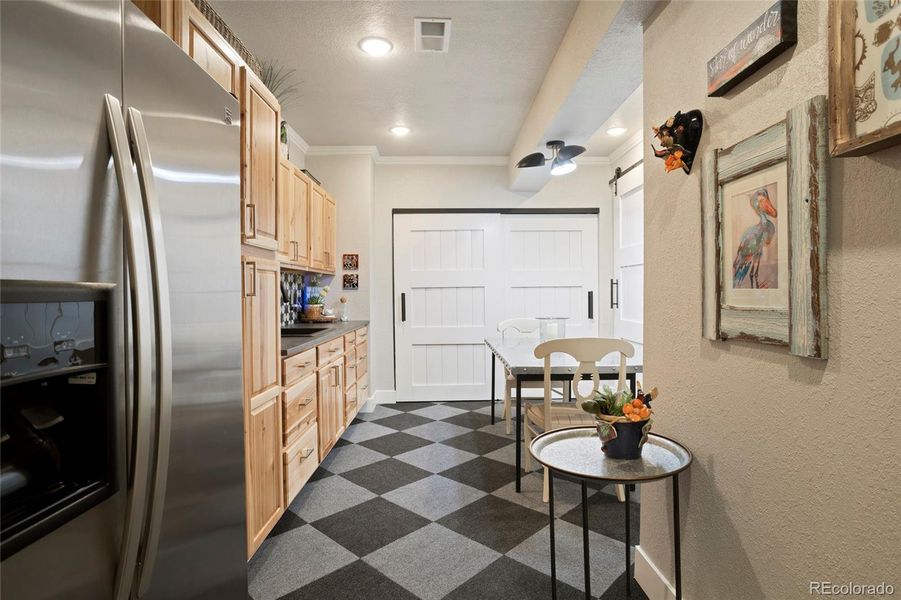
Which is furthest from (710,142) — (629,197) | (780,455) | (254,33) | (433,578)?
(629,197)

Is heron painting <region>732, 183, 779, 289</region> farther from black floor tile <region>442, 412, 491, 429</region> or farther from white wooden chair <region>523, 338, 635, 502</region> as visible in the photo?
black floor tile <region>442, 412, 491, 429</region>

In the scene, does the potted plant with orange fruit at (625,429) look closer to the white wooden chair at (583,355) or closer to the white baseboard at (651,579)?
the white baseboard at (651,579)

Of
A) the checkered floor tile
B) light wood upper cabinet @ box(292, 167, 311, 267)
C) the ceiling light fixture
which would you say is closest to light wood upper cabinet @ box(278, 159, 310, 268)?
light wood upper cabinet @ box(292, 167, 311, 267)

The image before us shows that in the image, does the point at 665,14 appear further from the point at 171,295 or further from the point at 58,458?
the point at 58,458

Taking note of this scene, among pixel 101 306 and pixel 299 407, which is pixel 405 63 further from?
pixel 101 306

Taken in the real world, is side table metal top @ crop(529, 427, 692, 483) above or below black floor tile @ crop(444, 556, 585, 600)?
above

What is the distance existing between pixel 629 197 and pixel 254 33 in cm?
347

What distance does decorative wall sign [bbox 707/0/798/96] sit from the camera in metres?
1.03

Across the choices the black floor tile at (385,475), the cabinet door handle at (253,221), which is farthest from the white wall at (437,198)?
Result: the cabinet door handle at (253,221)

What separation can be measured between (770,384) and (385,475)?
2338mm

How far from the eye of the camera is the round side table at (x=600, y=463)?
1303mm

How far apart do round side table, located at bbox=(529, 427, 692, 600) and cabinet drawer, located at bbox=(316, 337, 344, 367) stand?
1.70 m

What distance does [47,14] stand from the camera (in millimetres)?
699

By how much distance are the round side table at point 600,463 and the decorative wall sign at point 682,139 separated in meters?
0.89
